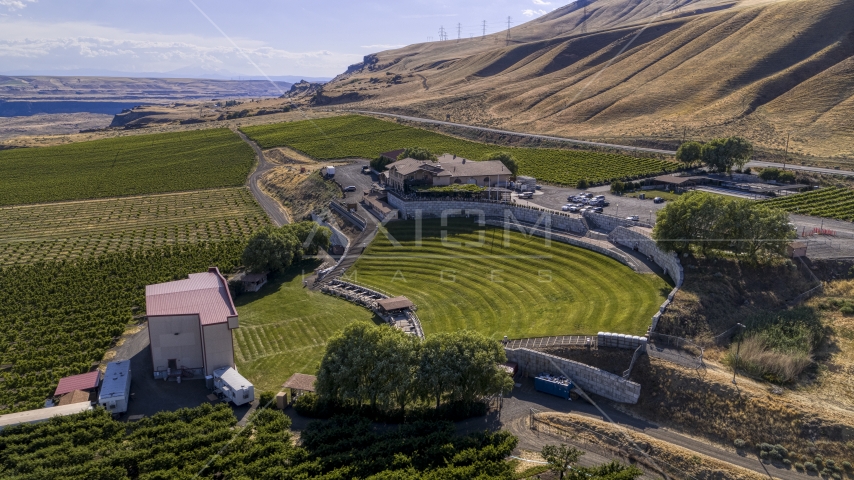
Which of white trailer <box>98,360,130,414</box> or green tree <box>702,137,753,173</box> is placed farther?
green tree <box>702,137,753,173</box>

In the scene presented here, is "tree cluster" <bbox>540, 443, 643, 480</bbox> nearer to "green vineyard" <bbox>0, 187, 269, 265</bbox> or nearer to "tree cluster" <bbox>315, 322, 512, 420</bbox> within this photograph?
"tree cluster" <bbox>315, 322, 512, 420</bbox>

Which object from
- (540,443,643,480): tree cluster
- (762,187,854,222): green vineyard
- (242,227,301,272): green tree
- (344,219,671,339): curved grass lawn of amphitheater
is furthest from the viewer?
(762,187,854,222): green vineyard

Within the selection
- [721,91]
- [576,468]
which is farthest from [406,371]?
[721,91]

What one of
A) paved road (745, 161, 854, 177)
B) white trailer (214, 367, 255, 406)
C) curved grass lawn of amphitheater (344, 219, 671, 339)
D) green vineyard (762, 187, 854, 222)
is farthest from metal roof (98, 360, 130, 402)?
paved road (745, 161, 854, 177)

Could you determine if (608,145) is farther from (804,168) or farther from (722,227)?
(722,227)

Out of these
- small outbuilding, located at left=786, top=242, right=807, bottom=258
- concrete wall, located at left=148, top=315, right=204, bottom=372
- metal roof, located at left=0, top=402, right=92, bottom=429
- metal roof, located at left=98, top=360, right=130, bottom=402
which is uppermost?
small outbuilding, located at left=786, top=242, right=807, bottom=258

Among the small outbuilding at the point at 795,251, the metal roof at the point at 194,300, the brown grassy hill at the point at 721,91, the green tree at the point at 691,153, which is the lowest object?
the metal roof at the point at 194,300

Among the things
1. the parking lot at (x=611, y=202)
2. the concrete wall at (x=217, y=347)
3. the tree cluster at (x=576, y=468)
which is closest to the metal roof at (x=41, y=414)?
the concrete wall at (x=217, y=347)

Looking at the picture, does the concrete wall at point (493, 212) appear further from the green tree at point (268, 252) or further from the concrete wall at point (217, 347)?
the concrete wall at point (217, 347)
